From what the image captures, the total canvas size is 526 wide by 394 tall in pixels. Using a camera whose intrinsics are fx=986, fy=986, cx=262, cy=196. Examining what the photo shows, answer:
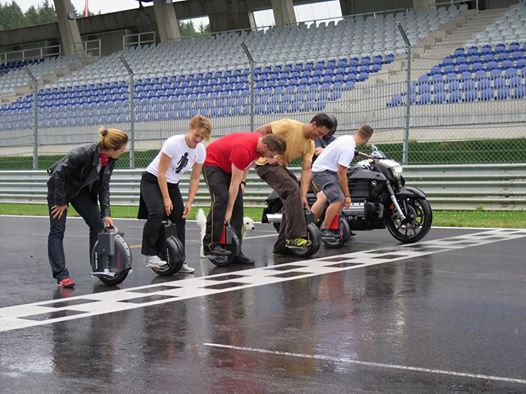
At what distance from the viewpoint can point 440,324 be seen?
7.22m

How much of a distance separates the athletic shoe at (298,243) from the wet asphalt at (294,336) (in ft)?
3.38

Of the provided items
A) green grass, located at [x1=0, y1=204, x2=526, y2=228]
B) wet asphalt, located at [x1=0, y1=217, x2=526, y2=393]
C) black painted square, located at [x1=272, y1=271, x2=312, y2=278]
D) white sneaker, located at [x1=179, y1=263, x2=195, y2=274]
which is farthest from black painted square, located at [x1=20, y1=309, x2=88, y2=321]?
green grass, located at [x1=0, y1=204, x2=526, y2=228]

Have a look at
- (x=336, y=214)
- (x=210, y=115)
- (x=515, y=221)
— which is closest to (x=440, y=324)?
(x=336, y=214)

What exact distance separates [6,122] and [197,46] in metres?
12.7

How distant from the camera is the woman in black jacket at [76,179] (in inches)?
366

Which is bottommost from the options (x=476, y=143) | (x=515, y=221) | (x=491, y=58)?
(x=515, y=221)

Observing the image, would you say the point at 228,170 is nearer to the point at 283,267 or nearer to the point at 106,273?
the point at 283,267

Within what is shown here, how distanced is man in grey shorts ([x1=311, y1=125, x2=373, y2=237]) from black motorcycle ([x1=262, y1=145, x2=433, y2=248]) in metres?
0.39

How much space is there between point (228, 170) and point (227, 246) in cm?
85

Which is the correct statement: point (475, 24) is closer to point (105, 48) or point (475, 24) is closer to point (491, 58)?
point (491, 58)

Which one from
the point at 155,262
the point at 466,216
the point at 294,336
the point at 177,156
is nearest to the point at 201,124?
the point at 177,156

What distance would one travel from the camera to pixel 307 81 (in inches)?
1125

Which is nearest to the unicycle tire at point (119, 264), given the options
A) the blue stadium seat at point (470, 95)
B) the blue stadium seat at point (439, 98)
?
the blue stadium seat at point (439, 98)

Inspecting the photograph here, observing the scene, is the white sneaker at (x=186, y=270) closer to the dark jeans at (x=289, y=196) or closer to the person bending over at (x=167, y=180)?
the person bending over at (x=167, y=180)
